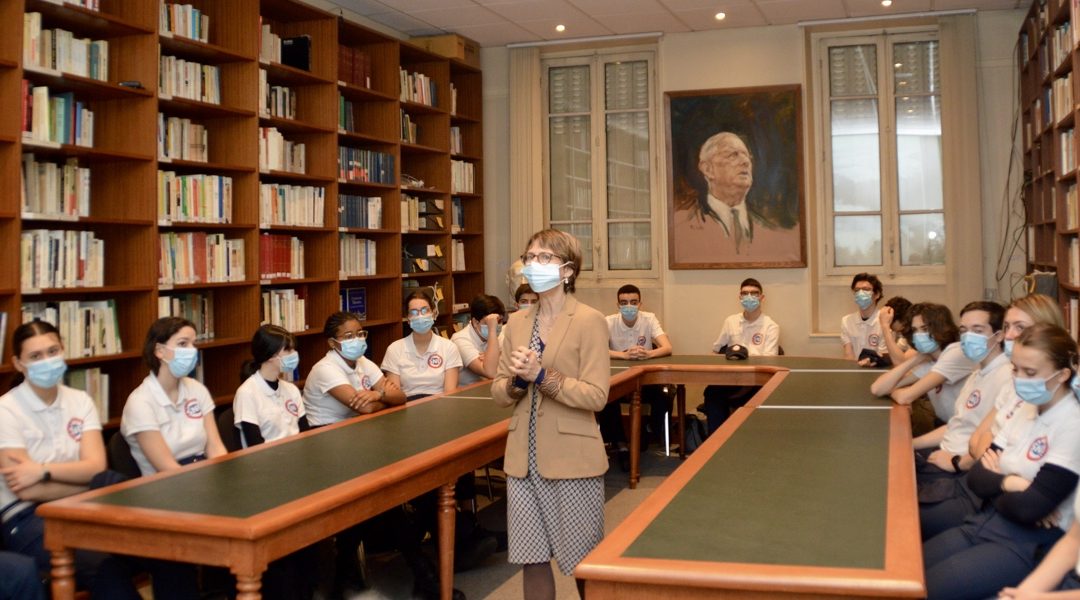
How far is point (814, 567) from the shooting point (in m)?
2.04

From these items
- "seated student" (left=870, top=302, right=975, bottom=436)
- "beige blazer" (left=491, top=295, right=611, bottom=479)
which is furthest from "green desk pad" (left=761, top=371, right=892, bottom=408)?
"beige blazer" (left=491, top=295, right=611, bottom=479)

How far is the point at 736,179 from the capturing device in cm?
808

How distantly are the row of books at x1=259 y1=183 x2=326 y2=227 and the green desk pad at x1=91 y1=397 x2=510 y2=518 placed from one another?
2137 millimetres

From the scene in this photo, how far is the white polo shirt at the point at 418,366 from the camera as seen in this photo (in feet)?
17.6

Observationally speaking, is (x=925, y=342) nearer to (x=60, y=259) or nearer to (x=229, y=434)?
(x=229, y=434)

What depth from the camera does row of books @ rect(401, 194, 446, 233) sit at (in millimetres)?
7578

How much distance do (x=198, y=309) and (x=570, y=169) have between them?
399cm

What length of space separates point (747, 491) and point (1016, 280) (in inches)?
226

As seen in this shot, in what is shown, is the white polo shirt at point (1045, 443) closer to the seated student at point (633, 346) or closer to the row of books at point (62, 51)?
the seated student at point (633, 346)

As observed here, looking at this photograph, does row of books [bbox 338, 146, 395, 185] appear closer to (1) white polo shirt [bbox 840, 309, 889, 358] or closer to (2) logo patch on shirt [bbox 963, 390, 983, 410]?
(1) white polo shirt [bbox 840, 309, 889, 358]

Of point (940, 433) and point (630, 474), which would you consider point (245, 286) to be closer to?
point (630, 474)

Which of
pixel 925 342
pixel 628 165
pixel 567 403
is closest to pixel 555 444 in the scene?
pixel 567 403

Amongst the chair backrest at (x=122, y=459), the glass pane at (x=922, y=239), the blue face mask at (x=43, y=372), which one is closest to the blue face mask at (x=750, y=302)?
the glass pane at (x=922, y=239)

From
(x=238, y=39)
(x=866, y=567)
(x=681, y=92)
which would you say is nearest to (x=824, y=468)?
(x=866, y=567)
